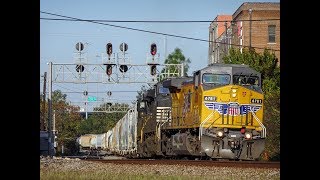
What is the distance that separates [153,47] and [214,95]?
16.5m

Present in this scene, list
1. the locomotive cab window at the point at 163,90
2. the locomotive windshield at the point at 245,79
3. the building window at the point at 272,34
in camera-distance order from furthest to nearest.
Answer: the building window at the point at 272,34
the locomotive cab window at the point at 163,90
the locomotive windshield at the point at 245,79

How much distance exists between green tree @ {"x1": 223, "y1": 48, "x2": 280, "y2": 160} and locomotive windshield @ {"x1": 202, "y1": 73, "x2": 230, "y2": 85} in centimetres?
1260

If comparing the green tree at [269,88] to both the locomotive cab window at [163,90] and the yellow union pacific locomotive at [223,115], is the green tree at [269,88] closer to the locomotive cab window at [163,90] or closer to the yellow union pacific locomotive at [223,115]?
the locomotive cab window at [163,90]

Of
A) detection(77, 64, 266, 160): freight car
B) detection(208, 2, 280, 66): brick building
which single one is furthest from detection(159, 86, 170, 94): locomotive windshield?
detection(208, 2, 280, 66): brick building

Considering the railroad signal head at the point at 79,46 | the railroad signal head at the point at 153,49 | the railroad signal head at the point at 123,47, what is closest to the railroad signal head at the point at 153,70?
the railroad signal head at the point at 123,47

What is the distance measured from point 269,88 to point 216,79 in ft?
67.0

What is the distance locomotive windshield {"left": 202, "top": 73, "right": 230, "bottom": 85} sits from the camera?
1995 cm

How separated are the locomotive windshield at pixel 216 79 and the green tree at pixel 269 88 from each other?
12604mm

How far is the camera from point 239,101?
19.9 metres

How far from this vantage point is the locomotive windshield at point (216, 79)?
20.0 meters

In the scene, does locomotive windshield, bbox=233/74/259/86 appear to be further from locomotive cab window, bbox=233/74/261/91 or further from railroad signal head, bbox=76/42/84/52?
railroad signal head, bbox=76/42/84/52

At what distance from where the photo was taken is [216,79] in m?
20.1
